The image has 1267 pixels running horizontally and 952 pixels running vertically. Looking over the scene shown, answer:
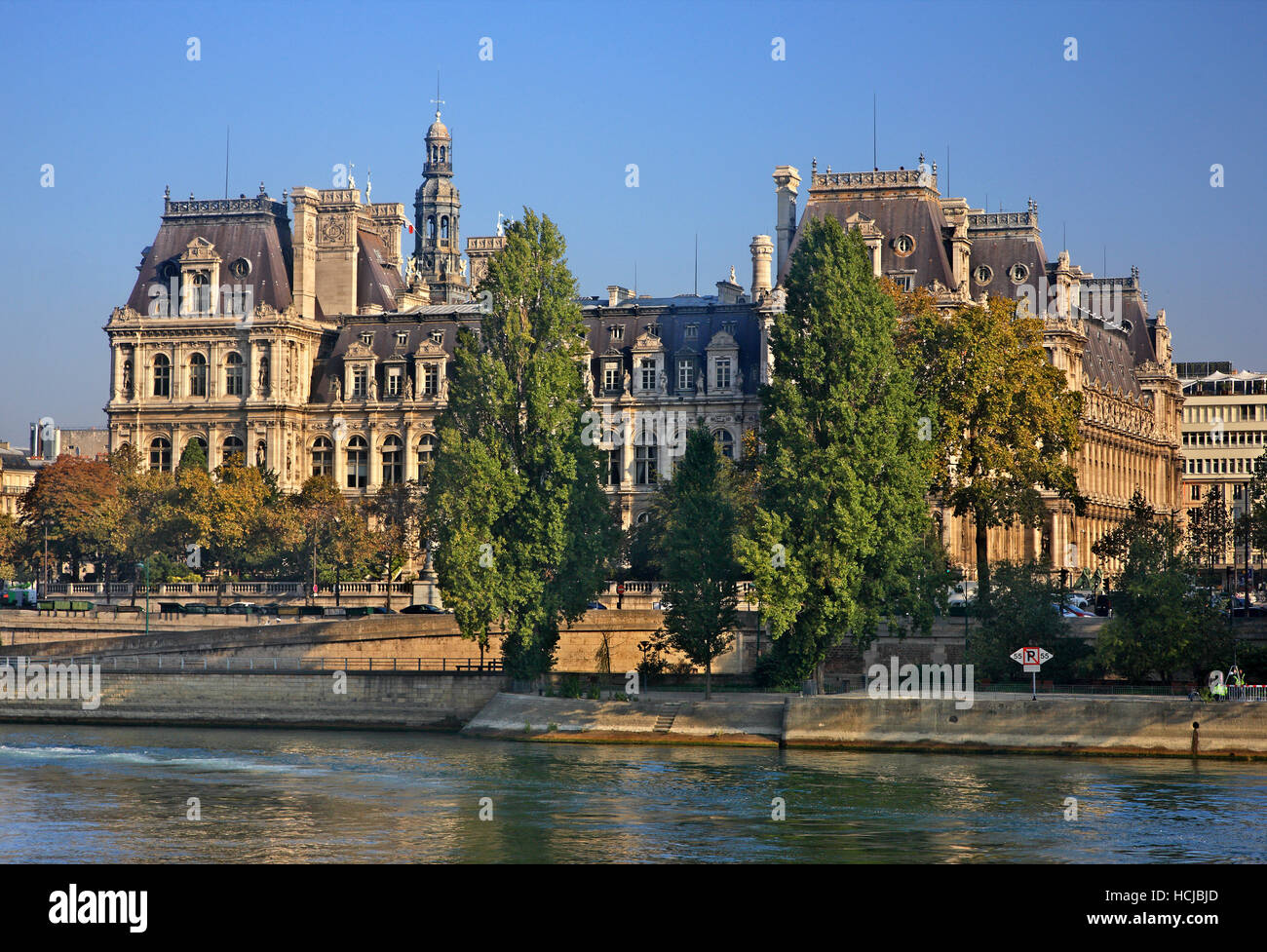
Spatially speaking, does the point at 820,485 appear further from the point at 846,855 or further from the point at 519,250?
the point at 846,855

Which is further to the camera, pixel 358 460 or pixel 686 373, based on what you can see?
pixel 358 460

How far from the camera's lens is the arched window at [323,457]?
402ft

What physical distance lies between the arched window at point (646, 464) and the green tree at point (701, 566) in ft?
145

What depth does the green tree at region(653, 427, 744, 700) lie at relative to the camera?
7156 cm

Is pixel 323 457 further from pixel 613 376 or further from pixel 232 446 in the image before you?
pixel 613 376

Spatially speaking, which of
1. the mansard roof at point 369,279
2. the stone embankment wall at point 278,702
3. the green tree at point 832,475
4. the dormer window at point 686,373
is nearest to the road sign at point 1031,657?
the green tree at point 832,475

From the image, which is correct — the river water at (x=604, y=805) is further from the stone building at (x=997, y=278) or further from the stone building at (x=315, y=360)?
the stone building at (x=315, y=360)

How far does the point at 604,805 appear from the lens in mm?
52094

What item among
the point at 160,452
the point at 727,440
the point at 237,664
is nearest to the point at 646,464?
the point at 727,440

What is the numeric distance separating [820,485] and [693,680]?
1047cm

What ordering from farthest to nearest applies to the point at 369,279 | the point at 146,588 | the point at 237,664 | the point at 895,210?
1. the point at 369,279
2. the point at 895,210
3. the point at 146,588
4. the point at 237,664

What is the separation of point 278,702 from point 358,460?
153 ft

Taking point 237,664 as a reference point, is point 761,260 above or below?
above

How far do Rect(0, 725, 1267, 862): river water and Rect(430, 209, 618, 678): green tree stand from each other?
256 inches
